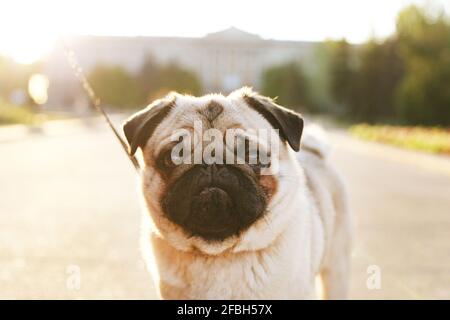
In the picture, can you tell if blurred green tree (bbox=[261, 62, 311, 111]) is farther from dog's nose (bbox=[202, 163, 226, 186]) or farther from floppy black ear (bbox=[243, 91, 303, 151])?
dog's nose (bbox=[202, 163, 226, 186])

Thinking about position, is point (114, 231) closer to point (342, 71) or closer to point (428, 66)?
point (428, 66)

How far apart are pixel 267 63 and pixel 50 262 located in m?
120

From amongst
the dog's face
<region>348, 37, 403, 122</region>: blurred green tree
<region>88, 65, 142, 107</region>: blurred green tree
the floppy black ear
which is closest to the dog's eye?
the dog's face

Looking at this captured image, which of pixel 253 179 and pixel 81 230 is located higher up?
pixel 253 179

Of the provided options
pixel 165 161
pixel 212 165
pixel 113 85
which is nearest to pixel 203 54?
pixel 113 85

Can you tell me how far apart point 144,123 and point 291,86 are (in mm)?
79654

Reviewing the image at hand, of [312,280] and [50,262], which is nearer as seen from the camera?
[312,280]

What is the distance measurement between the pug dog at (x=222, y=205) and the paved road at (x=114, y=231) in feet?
7.59

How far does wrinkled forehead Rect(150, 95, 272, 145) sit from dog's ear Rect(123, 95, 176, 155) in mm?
38

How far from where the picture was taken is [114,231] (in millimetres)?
8922

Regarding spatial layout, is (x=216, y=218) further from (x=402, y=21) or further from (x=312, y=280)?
(x=402, y=21)

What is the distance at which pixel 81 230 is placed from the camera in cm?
893

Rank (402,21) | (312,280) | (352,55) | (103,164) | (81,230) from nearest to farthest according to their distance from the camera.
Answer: (312,280) → (81,230) → (103,164) → (402,21) → (352,55)

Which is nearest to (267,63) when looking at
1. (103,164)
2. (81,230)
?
(103,164)
